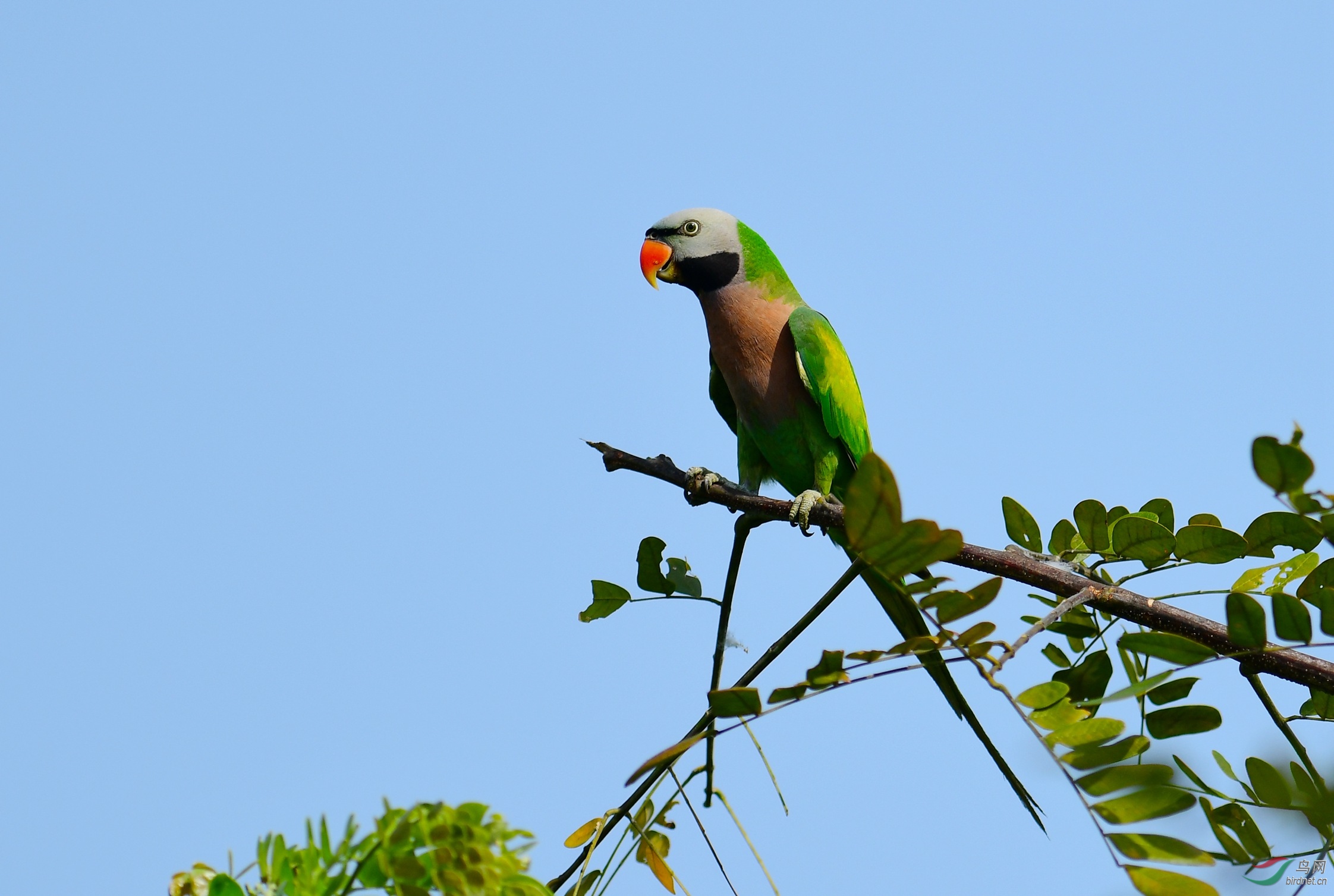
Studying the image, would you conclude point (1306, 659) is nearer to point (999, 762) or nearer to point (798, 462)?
point (999, 762)

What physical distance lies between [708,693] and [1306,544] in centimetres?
110

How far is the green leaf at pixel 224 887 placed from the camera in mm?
1148

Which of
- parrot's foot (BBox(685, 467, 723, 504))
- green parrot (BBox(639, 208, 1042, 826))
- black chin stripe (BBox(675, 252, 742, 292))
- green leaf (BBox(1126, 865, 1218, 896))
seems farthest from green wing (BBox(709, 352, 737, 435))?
green leaf (BBox(1126, 865, 1218, 896))

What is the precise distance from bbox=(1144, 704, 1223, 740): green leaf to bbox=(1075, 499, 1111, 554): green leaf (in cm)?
35

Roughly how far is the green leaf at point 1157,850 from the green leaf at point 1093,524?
2.66 ft

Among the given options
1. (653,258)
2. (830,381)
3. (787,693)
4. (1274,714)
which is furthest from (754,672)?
(653,258)

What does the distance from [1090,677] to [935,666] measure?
34cm

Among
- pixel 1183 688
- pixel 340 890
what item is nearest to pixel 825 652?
pixel 340 890

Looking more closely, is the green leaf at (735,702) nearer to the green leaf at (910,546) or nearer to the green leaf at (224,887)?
the green leaf at (910,546)

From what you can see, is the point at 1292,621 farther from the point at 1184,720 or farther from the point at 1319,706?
the point at 1319,706

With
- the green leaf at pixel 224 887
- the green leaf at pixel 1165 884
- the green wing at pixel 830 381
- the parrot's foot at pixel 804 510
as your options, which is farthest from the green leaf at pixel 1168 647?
the green wing at pixel 830 381

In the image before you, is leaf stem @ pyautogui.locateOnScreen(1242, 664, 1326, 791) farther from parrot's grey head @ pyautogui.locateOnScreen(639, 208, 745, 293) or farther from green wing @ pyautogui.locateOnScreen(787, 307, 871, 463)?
parrot's grey head @ pyautogui.locateOnScreen(639, 208, 745, 293)

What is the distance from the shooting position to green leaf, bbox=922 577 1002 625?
1.44 meters

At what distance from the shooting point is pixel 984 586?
144 centimetres
